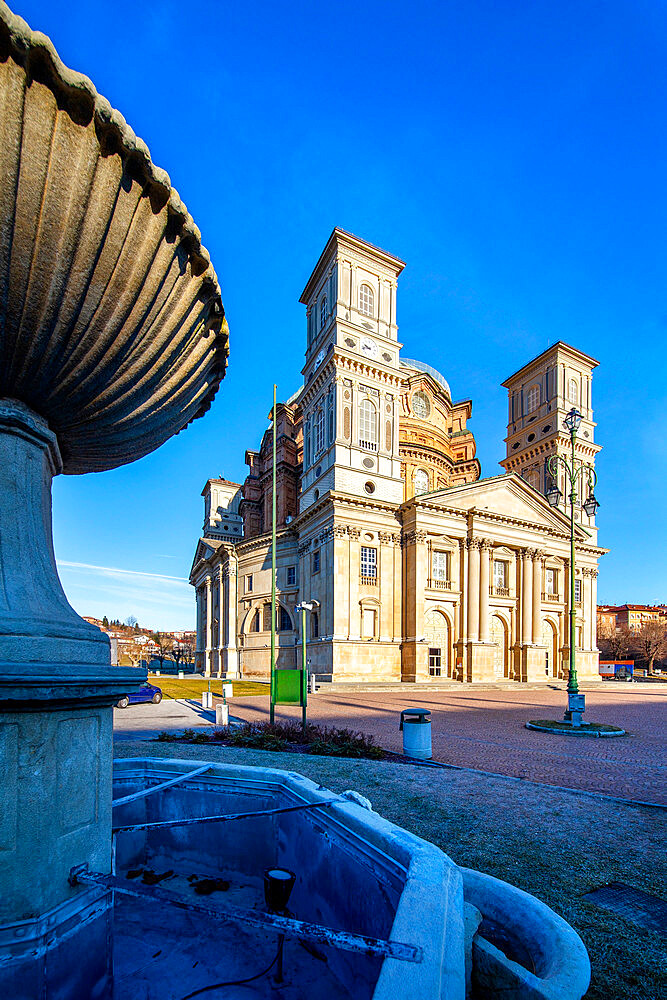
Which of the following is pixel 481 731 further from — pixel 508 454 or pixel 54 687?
pixel 508 454

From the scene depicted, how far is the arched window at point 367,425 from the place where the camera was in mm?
35309

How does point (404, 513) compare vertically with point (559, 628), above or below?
above

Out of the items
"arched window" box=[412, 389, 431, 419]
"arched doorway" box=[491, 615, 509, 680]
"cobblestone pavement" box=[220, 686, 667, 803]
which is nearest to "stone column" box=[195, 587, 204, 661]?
"arched window" box=[412, 389, 431, 419]

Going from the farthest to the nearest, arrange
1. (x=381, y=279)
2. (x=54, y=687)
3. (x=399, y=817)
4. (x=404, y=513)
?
1. (x=381, y=279)
2. (x=404, y=513)
3. (x=399, y=817)
4. (x=54, y=687)

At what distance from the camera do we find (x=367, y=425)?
35625 millimetres

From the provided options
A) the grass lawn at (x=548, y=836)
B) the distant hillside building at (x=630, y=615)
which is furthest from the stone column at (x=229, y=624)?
the distant hillside building at (x=630, y=615)

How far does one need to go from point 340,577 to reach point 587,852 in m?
27.2

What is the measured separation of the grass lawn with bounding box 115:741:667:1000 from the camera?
348 centimetres

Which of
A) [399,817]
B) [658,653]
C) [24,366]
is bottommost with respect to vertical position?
[658,653]

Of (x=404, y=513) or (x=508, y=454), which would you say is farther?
(x=508, y=454)

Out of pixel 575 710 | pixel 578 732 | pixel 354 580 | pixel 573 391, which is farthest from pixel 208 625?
pixel 578 732

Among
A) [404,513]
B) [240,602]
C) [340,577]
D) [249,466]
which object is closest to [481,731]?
[340,577]

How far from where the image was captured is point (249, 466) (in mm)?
60344

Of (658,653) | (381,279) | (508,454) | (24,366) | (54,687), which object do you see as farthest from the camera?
(658,653)
